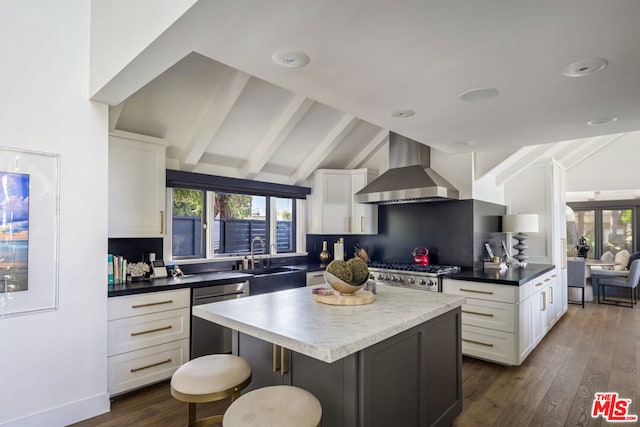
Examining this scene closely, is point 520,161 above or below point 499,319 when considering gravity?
above

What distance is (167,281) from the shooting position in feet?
10.9

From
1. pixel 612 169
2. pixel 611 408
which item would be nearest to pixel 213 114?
pixel 611 408

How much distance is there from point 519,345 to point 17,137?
4504 mm

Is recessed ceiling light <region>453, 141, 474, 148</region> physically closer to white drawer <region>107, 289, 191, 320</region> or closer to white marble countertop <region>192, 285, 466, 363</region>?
white marble countertop <region>192, 285, 466, 363</region>

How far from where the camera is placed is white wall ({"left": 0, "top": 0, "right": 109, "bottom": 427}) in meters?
2.34

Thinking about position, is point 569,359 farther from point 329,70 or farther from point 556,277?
point 329,70

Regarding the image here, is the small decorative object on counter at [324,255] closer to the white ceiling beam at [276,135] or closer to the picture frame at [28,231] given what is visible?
the white ceiling beam at [276,135]

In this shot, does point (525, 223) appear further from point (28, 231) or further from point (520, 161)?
point (28, 231)

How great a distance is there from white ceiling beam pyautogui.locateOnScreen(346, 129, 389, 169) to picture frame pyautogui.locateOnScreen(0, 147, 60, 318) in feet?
12.6

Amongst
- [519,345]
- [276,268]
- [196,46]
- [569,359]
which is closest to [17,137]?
[196,46]

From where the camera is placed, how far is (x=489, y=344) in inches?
146

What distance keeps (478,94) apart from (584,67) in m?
0.58

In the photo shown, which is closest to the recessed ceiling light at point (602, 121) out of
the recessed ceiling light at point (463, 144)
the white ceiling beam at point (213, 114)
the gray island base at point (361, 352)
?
the recessed ceiling light at point (463, 144)

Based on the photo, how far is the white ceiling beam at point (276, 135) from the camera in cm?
384
